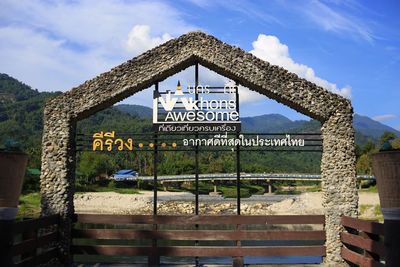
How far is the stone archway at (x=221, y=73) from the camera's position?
10062 mm

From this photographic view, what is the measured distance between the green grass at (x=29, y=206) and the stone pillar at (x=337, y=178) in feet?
85.1

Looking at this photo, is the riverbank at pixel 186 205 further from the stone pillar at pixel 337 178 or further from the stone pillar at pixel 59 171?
the stone pillar at pixel 59 171

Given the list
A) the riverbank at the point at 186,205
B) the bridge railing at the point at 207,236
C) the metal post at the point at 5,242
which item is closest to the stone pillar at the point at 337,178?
the bridge railing at the point at 207,236

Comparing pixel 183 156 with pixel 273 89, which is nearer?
pixel 273 89

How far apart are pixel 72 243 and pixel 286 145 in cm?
551

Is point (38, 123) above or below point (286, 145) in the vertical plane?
above

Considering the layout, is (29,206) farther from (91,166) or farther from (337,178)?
(337,178)

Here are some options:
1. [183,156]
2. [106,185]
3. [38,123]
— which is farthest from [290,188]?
[38,123]

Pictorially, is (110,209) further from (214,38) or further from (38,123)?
(38,123)

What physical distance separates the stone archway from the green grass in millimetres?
23056

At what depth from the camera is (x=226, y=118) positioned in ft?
35.3

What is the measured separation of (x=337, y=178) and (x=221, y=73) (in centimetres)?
376

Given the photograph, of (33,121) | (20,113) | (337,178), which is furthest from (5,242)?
(20,113)

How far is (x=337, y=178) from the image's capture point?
10109 millimetres
